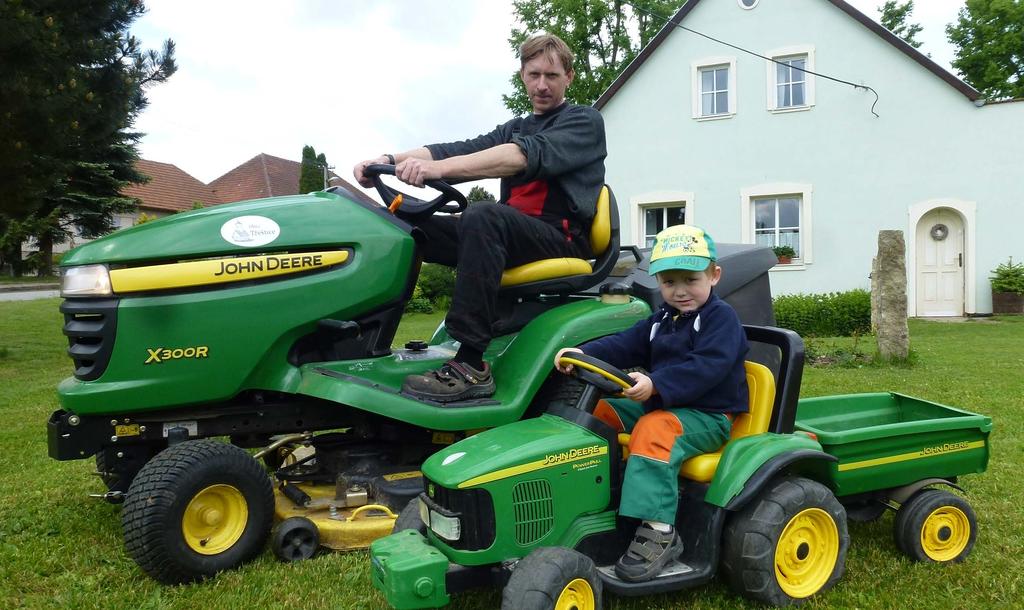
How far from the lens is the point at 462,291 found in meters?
3.15

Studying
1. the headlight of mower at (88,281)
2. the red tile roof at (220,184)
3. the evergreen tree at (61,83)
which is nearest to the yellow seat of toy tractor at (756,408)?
the headlight of mower at (88,281)

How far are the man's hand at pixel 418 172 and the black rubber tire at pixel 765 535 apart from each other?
1.74 m

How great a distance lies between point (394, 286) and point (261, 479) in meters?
0.91

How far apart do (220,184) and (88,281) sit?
40808 millimetres

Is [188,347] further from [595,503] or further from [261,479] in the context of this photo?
[595,503]

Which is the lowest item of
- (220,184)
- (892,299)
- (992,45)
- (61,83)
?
(892,299)

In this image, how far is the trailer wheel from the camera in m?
2.96

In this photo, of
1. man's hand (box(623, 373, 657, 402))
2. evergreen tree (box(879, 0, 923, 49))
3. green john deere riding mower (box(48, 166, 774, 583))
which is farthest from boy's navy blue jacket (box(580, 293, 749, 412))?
evergreen tree (box(879, 0, 923, 49))

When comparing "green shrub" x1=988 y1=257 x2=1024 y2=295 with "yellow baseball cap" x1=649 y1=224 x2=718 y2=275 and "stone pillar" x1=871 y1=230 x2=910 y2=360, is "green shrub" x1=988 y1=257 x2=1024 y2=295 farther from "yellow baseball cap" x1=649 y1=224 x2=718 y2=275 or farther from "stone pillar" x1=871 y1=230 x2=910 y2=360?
"yellow baseball cap" x1=649 y1=224 x2=718 y2=275

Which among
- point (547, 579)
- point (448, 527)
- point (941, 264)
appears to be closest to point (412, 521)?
point (448, 527)

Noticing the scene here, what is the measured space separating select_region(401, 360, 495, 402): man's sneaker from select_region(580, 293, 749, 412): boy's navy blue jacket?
1.56 ft

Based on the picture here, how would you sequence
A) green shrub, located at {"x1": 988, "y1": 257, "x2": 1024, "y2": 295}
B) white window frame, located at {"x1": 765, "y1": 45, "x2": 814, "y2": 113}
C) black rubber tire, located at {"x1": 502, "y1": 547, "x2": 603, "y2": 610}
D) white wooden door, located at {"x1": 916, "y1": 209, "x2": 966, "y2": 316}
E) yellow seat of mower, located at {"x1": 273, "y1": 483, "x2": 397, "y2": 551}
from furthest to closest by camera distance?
white window frame, located at {"x1": 765, "y1": 45, "x2": 814, "y2": 113}
white wooden door, located at {"x1": 916, "y1": 209, "x2": 966, "y2": 316}
green shrub, located at {"x1": 988, "y1": 257, "x2": 1024, "y2": 295}
yellow seat of mower, located at {"x1": 273, "y1": 483, "x2": 397, "y2": 551}
black rubber tire, located at {"x1": 502, "y1": 547, "x2": 603, "y2": 610}

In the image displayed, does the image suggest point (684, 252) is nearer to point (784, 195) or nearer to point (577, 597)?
point (577, 597)

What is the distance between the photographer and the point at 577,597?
226 centimetres
